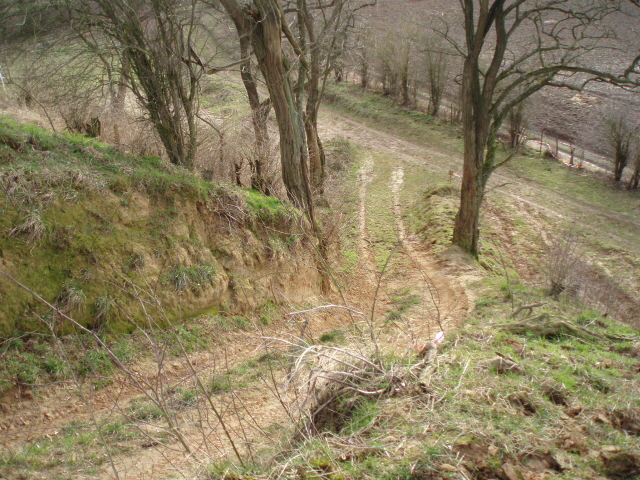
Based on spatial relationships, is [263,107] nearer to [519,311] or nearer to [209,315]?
[209,315]

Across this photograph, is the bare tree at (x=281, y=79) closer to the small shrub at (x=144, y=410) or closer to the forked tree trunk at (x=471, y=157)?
the forked tree trunk at (x=471, y=157)

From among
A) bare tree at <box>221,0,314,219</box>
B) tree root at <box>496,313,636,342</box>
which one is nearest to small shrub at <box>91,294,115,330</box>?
bare tree at <box>221,0,314,219</box>

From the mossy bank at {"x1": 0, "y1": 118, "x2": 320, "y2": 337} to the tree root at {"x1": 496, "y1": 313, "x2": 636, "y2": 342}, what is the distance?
2666 mm

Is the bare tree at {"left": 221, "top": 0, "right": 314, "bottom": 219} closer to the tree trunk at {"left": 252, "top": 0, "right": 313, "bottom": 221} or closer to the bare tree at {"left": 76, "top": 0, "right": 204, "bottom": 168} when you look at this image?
the tree trunk at {"left": 252, "top": 0, "right": 313, "bottom": 221}

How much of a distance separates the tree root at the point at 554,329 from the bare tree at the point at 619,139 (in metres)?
16.3

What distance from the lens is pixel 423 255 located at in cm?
1214

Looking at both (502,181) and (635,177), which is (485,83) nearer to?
(502,181)

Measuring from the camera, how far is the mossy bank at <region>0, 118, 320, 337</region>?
20.2 feet

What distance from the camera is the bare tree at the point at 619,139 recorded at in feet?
63.2

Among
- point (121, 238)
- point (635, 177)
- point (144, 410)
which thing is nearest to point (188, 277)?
point (121, 238)

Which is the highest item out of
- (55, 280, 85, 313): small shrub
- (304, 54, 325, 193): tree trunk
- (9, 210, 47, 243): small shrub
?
(304, 54, 325, 193): tree trunk

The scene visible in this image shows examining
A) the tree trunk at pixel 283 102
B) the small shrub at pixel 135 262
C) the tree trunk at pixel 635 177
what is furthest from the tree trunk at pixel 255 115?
the tree trunk at pixel 635 177

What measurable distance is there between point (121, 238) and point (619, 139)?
1933 cm

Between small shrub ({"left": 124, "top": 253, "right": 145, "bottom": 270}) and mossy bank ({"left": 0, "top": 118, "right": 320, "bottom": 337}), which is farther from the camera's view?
small shrub ({"left": 124, "top": 253, "right": 145, "bottom": 270})
